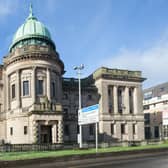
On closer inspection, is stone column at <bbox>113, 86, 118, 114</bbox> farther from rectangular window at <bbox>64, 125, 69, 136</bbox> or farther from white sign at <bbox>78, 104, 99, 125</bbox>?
white sign at <bbox>78, 104, 99, 125</bbox>

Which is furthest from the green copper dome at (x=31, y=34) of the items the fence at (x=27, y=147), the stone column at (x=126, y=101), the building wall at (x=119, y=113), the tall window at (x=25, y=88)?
the fence at (x=27, y=147)

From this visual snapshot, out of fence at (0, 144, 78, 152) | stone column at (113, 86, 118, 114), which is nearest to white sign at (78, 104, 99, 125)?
fence at (0, 144, 78, 152)

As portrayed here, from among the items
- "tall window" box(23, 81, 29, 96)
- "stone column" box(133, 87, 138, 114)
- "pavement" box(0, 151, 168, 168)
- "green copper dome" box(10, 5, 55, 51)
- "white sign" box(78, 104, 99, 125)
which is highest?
"green copper dome" box(10, 5, 55, 51)

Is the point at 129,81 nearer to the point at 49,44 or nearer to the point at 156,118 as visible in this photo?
the point at 49,44

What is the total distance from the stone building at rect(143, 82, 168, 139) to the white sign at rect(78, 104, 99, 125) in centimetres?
5692

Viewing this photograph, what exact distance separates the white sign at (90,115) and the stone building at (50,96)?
48.3 ft

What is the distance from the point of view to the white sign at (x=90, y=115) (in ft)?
112

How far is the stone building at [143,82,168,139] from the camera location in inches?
3767

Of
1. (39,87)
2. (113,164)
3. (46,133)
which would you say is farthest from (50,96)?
(113,164)

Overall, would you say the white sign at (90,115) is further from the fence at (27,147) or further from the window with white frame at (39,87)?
the window with white frame at (39,87)

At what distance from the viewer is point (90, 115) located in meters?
35.8

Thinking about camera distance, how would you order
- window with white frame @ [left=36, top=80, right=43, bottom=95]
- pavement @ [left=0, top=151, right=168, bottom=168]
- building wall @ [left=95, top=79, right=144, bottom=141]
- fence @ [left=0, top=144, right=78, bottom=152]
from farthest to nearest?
building wall @ [left=95, top=79, right=144, bottom=141] → window with white frame @ [left=36, top=80, right=43, bottom=95] → fence @ [left=0, top=144, right=78, bottom=152] → pavement @ [left=0, top=151, right=168, bottom=168]

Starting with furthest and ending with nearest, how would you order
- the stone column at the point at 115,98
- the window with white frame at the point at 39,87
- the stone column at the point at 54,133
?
the stone column at the point at 115,98 → the window with white frame at the point at 39,87 → the stone column at the point at 54,133

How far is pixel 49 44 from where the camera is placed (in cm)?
6275
